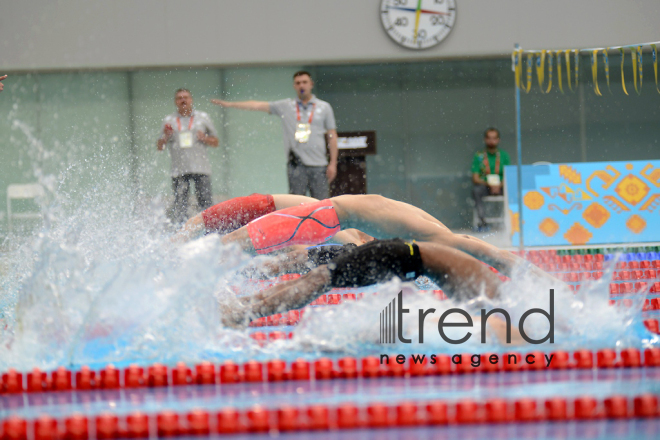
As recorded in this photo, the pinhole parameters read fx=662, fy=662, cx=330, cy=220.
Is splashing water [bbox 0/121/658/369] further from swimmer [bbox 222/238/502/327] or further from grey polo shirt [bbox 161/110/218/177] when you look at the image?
grey polo shirt [bbox 161/110/218/177]

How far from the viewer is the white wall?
938 centimetres

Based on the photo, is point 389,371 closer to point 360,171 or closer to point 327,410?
point 327,410

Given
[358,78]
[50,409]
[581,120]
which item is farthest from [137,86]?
[50,409]

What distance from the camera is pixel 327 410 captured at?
1.74 m

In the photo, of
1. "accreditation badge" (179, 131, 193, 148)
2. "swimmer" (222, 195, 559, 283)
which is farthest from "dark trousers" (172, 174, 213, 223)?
"swimmer" (222, 195, 559, 283)

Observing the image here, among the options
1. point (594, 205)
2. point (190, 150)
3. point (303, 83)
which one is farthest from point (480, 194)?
point (190, 150)

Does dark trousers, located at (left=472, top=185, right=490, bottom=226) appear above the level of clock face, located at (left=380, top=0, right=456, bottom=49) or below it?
below

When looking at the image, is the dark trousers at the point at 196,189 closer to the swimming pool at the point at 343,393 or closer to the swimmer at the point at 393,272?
the swimming pool at the point at 343,393

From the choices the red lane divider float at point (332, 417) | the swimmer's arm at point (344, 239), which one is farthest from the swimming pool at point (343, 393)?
the swimmer's arm at point (344, 239)

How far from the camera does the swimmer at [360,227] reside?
3.07m

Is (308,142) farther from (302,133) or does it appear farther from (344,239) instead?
(344,239)

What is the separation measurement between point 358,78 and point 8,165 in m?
5.28

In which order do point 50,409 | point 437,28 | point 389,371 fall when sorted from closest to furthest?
1. point 50,409
2. point 389,371
3. point 437,28

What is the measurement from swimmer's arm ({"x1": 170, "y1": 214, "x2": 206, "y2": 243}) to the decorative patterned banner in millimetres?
3588
